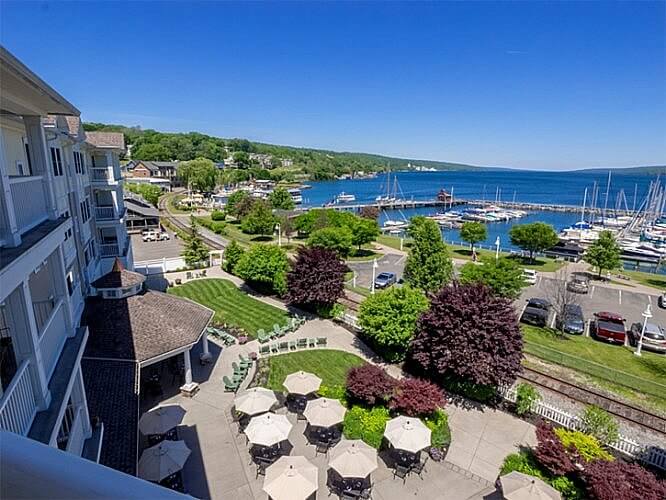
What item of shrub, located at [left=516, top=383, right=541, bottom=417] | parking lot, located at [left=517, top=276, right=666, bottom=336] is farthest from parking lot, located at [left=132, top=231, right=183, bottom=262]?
shrub, located at [left=516, top=383, right=541, bottom=417]

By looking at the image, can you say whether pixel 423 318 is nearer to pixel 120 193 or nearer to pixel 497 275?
pixel 497 275

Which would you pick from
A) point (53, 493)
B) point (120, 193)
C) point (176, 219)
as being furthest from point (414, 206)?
point (53, 493)

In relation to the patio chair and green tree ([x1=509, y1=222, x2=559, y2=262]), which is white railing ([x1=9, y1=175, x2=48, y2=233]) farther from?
green tree ([x1=509, y1=222, x2=559, y2=262])

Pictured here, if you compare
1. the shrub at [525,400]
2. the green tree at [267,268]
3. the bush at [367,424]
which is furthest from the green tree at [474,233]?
the bush at [367,424]

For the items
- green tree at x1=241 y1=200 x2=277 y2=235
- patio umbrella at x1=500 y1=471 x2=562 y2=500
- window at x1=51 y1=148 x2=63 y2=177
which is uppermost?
window at x1=51 y1=148 x2=63 y2=177

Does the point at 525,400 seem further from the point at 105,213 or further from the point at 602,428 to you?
the point at 105,213

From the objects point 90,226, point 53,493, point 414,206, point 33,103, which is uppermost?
point 33,103

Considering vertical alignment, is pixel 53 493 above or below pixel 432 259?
above
